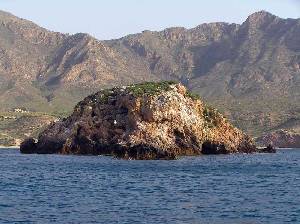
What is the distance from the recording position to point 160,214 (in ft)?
205

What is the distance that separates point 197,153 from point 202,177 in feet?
224

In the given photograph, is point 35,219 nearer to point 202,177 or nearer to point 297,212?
point 297,212

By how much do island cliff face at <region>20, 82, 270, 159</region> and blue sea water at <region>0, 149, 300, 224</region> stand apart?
33.5 meters

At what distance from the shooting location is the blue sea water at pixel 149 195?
6106 centimetres

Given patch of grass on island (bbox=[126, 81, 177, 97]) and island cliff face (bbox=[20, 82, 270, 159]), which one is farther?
patch of grass on island (bbox=[126, 81, 177, 97])

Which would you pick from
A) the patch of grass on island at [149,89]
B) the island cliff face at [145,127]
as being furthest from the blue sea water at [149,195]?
the patch of grass on island at [149,89]

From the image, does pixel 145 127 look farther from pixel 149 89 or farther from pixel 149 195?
pixel 149 195

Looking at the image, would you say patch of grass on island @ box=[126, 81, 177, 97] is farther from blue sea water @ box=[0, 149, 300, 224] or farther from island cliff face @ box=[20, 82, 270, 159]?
blue sea water @ box=[0, 149, 300, 224]

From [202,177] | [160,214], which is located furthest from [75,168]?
[160,214]

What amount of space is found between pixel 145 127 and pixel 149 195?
80.6 m

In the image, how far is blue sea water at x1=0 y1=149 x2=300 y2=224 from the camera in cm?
6106

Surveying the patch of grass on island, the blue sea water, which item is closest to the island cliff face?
the patch of grass on island

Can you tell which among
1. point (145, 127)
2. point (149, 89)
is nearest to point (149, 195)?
point (145, 127)

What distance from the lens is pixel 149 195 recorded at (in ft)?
257
